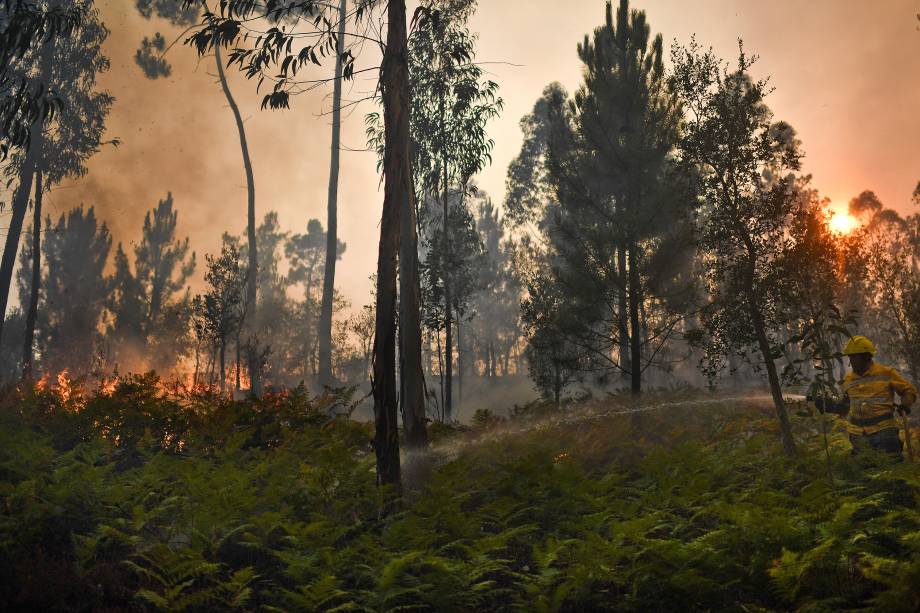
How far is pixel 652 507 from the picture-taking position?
22.5 feet

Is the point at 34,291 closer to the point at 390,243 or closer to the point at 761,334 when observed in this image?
the point at 390,243

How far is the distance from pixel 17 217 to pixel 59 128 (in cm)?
665

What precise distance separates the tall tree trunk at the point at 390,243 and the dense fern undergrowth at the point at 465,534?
1.95 feet

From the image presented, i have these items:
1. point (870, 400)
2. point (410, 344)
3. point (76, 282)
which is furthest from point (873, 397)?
point (76, 282)

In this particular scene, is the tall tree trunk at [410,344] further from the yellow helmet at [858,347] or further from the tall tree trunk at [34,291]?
the tall tree trunk at [34,291]

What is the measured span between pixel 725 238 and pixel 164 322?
47510 mm

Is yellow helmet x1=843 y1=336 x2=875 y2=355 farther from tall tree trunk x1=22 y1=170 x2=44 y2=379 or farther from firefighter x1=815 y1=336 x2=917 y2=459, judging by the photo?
tall tree trunk x1=22 y1=170 x2=44 y2=379

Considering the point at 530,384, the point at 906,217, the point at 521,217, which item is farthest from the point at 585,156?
the point at 906,217

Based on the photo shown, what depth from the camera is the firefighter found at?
7691mm

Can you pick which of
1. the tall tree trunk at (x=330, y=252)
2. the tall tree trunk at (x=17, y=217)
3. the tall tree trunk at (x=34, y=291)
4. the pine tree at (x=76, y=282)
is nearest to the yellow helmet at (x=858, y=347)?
the tall tree trunk at (x=330, y=252)

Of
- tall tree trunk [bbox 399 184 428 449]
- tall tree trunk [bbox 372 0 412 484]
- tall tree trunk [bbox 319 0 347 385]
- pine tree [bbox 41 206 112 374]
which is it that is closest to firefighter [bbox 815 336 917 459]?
tall tree trunk [bbox 372 0 412 484]

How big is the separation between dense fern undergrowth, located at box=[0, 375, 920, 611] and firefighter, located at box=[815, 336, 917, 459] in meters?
0.38

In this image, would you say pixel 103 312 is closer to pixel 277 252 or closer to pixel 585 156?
pixel 277 252

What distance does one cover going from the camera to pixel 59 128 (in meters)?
30.1
